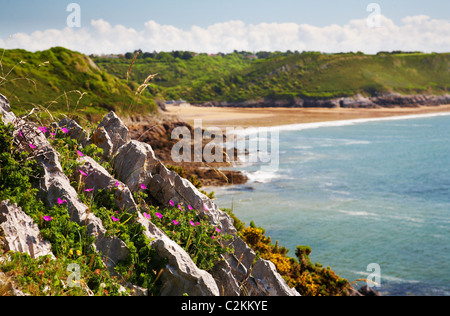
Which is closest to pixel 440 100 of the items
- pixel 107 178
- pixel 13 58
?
pixel 13 58

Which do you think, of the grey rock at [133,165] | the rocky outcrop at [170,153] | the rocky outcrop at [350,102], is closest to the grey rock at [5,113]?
the grey rock at [133,165]

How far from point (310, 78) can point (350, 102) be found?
29.9 meters

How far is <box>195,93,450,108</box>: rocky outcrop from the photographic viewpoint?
5128 inches

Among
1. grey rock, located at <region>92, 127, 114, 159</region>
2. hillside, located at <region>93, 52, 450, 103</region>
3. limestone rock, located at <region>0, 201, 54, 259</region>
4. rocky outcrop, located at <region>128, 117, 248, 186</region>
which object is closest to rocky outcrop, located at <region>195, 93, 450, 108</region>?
hillside, located at <region>93, 52, 450, 103</region>

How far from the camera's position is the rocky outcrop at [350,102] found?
13025 centimetres

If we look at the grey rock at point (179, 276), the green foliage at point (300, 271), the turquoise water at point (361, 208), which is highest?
the grey rock at point (179, 276)

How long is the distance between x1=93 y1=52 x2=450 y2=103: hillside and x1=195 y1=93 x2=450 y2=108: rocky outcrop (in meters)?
2.78

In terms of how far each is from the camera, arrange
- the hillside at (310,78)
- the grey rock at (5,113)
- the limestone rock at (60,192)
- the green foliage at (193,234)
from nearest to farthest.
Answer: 1. the limestone rock at (60,192)
2. the grey rock at (5,113)
3. the green foliage at (193,234)
4. the hillside at (310,78)

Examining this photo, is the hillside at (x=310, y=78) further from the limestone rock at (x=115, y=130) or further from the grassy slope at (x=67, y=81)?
the limestone rock at (x=115, y=130)

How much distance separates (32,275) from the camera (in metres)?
4.88

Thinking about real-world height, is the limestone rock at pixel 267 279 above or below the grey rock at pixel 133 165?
below

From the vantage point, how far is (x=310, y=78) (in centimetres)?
15712

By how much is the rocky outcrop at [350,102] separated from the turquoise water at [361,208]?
72736mm

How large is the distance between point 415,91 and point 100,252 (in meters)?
155
